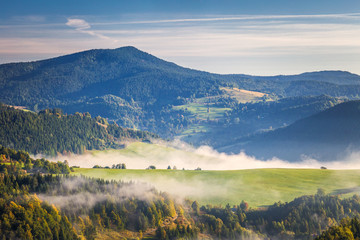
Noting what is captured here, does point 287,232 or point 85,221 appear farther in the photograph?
point 287,232

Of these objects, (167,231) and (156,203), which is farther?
(156,203)

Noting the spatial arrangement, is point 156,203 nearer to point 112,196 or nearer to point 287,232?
point 112,196

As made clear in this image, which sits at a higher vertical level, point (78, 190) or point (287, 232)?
point (78, 190)

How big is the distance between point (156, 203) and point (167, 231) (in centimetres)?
2133

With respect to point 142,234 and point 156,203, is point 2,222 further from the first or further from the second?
point 156,203

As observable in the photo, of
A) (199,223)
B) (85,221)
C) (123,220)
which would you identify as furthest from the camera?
(199,223)

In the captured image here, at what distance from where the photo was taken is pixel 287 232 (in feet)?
602

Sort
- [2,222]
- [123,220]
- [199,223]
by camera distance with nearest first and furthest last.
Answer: [2,222] → [123,220] → [199,223]

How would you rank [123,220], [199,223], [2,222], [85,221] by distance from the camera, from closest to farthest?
[2,222], [85,221], [123,220], [199,223]

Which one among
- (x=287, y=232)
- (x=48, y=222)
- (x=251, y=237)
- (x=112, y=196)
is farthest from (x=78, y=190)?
(x=287, y=232)

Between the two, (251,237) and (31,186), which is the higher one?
(31,186)

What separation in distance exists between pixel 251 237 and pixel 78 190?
73858mm

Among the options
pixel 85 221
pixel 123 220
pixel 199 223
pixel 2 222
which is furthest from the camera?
pixel 199 223

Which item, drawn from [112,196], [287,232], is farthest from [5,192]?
[287,232]
